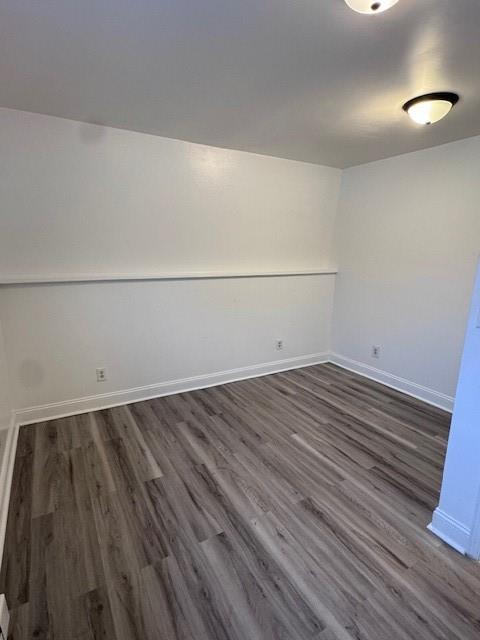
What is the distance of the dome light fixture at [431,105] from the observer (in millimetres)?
1824

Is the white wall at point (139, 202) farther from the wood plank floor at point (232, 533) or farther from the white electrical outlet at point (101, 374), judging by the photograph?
the wood plank floor at point (232, 533)

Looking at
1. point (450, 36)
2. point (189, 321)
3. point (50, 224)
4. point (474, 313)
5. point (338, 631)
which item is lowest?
point (338, 631)

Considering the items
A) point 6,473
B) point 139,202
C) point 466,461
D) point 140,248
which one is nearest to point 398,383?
point 466,461

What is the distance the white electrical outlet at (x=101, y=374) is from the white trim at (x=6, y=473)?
64 cm

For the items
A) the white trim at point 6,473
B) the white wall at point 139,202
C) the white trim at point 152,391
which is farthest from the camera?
the white trim at point 152,391

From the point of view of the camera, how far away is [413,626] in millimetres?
1229

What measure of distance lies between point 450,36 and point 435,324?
2.21m

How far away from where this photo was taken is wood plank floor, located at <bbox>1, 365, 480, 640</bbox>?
1.25 m

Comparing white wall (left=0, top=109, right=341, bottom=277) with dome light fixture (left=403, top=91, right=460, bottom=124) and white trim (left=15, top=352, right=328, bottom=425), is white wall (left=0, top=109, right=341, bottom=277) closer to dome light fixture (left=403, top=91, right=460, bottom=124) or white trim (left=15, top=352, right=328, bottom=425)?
white trim (left=15, top=352, right=328, bottom=425)

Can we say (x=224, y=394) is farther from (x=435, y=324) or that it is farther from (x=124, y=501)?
(x=435, y=324)

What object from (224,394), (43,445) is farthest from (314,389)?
(43,445)

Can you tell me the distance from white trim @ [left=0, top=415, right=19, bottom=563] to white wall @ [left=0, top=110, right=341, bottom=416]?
282mm

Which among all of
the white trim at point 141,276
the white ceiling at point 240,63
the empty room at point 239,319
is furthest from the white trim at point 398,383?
the white ceiling at point 240,63

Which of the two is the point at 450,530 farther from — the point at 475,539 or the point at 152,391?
the point at 152,391
